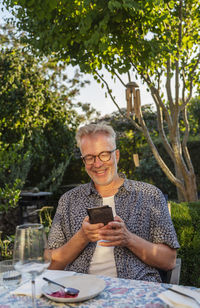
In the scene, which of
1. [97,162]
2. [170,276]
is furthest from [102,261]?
[97,162]

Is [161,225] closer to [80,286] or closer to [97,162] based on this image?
[97,162]

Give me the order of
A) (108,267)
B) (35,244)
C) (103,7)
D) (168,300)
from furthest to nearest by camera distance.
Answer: (103,7)
(108,267)
(168,300)
(35,244)

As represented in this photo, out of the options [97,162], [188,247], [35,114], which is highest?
[35,114]

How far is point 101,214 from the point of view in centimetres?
186

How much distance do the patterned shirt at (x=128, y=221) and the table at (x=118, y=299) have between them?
478mm

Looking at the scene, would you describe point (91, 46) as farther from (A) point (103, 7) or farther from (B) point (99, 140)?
(B) point (99, 140)

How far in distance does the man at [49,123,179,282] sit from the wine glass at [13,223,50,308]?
0.70 m

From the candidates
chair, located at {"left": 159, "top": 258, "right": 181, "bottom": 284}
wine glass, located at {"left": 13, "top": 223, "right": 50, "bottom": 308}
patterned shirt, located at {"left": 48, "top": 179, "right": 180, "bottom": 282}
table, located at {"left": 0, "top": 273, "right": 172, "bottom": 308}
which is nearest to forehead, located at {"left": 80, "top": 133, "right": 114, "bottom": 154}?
patterned shirt, located at {"left": 48, "top": 179, "right": 180, "bottom": 282}

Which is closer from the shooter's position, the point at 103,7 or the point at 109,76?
the point at 103,7

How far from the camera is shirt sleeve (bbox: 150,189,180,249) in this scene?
2.05 meters

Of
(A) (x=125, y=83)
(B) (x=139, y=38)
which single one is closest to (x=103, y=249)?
(B) (x=139, y=38)

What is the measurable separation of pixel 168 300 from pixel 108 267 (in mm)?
848

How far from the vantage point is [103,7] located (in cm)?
369

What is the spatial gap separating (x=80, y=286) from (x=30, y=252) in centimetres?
42
